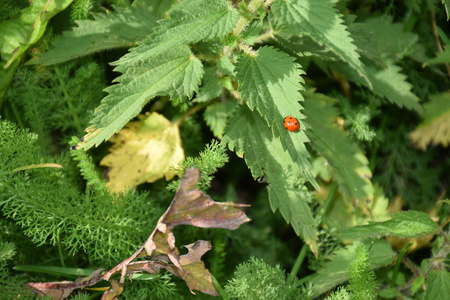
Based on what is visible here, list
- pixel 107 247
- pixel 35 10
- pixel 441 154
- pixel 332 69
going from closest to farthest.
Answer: pixel 107 247 < pixel 35 10 < pixel 332 69 < pixel 441 154

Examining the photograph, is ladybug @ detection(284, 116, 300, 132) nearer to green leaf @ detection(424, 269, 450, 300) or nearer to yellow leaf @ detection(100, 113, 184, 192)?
yellow leaf @ detection(100, 113, 184, 192)

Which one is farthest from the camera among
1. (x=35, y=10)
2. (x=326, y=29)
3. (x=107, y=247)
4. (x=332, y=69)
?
(x=332, y=69)

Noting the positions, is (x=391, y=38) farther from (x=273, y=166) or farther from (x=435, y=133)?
(x=273, y=166)

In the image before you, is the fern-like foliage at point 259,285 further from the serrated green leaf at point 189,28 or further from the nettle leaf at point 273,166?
the serrated green leaf at point 189,28

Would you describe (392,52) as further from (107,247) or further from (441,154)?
(107,247)

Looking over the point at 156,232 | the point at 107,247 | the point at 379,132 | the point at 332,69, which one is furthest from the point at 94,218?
the point at 379,132

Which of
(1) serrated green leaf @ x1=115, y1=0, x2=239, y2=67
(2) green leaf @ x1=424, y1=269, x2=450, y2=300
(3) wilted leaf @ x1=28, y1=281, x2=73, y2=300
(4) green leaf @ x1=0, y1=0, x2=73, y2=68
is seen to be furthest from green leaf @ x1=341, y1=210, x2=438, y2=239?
(4) green leaf @ x1=0, y1=0, x2=73, y2=68

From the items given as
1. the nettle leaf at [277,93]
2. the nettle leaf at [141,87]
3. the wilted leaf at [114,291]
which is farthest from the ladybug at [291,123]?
the wilted leaf at [114,291]
